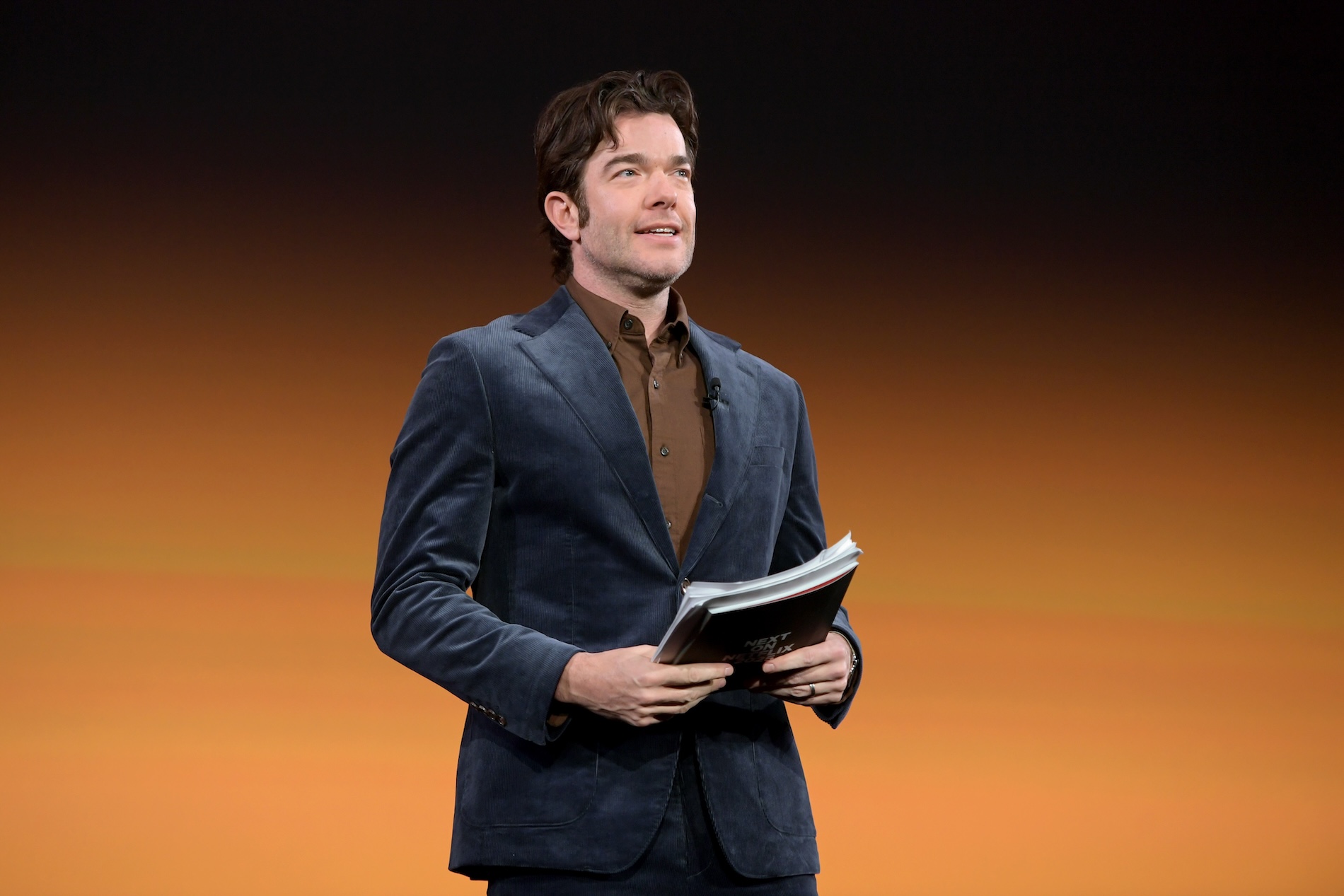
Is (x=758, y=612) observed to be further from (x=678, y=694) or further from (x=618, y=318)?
(x=618, y=318)

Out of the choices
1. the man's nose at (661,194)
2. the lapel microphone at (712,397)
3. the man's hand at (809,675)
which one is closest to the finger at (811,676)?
the man's hand at (809,675)

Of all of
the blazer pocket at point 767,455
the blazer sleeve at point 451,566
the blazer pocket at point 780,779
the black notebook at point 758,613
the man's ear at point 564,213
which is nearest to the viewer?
the black notebook at point 758,613

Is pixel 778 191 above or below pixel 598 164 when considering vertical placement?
above

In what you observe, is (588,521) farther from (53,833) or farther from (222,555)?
(53,833)

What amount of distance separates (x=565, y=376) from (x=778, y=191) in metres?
2.09

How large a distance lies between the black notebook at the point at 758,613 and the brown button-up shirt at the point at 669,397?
214mm

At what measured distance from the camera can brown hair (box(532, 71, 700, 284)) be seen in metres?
1.72

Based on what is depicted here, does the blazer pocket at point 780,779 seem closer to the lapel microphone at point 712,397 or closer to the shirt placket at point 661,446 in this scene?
the shirt placket at point 661,446

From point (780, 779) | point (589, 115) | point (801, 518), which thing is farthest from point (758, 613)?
point (589, 115)

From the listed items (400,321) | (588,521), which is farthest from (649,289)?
(400,321)

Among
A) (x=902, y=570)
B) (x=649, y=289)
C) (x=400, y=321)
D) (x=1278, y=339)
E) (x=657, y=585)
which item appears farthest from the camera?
(x=1278, y=339)

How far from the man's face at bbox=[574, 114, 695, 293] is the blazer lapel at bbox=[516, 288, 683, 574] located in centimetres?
10

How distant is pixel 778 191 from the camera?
3.53m

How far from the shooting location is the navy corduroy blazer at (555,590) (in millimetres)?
1410
